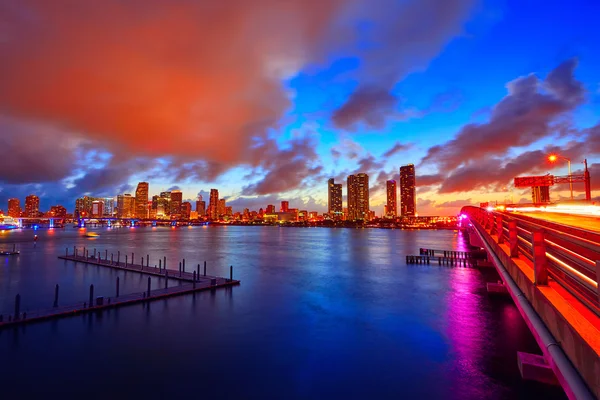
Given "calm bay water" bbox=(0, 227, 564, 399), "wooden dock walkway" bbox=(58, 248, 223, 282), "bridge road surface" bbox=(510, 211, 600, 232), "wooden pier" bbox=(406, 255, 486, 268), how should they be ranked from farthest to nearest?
1. "wooden pier" bbox=(406, 255, 486, 268)
2. "wooden dock walkway" bbox=(58, 248, 223, 282)
3. "calm bay water" bbox=(0, 227, 564, 399)
4. "bridge road surface" bbox=(510, 211, 600, 232)

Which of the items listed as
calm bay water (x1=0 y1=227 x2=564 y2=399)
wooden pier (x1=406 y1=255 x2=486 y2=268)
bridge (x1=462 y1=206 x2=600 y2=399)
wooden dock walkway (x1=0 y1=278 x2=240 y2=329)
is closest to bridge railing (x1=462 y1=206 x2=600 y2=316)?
bridge (x1=462 y1=206 x2=600 y2=399)

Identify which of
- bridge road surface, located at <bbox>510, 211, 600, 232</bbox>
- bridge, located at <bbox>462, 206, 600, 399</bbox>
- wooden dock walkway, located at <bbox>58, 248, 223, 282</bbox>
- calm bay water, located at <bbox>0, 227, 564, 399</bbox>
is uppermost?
bridge road surface, located at <bbox>510, 211, 600, 232</bbox>

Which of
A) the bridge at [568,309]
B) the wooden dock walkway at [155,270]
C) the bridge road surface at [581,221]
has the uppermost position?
the bridge road surface at [581,221]

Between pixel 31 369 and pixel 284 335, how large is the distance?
52.7 ft

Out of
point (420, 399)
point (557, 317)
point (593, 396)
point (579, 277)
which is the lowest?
point (420, 399)

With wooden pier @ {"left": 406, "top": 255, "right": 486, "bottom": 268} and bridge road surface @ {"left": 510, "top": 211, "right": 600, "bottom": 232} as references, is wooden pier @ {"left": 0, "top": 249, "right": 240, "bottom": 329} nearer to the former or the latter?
bridge road surface @ {"left": 510, "top": 211, "right": 600, "bottom": 232}

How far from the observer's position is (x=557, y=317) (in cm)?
557

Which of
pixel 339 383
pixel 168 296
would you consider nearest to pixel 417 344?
pixel 339 383

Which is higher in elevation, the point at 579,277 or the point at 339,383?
the point at 579,277

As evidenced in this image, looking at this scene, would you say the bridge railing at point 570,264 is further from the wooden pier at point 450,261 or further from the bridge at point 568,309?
the wooden pier at point 450,261

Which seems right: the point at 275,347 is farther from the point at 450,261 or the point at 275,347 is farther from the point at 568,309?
the point at 450,261

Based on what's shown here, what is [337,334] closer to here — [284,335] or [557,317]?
[284,335]

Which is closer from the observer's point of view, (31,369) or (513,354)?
(31,369)

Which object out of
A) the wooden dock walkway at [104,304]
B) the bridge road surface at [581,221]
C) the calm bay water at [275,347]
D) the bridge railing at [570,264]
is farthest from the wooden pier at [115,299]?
the bridge railing at [570,264]
